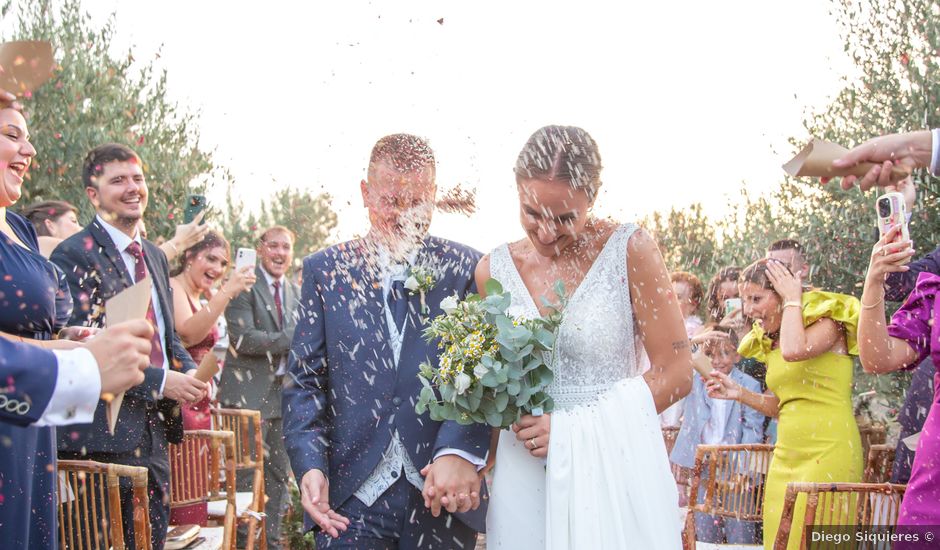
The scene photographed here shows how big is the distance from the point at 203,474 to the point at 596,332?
9.94 feet

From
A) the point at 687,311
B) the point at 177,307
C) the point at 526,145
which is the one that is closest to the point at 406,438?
the point at 526,145

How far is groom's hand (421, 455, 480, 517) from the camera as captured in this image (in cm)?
280

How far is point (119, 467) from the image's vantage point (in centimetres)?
359

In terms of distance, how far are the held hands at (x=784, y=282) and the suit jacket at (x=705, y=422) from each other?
145cm

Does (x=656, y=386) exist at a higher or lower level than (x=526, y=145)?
lower

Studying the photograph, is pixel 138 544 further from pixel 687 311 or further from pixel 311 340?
pixel 687 311

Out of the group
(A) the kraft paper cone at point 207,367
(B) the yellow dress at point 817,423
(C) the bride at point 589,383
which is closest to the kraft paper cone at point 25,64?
(C) the bride at point 589,383

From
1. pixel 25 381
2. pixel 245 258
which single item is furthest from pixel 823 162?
pixel 245 258

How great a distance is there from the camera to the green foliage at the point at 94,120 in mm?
12555

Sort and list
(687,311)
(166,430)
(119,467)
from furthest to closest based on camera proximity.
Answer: (687,311) < (166,430) < (119,467)

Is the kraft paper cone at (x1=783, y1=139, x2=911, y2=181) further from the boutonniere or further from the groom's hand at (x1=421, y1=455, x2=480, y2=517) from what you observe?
the groom's hand at (x1=421, y1=455, x2=480, y2=517)

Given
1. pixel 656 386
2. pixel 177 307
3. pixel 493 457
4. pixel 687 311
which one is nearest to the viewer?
pixel 656 386

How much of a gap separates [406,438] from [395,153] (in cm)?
108

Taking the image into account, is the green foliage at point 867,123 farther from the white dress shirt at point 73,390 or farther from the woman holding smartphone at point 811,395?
the white dress shirt at point 73,390
